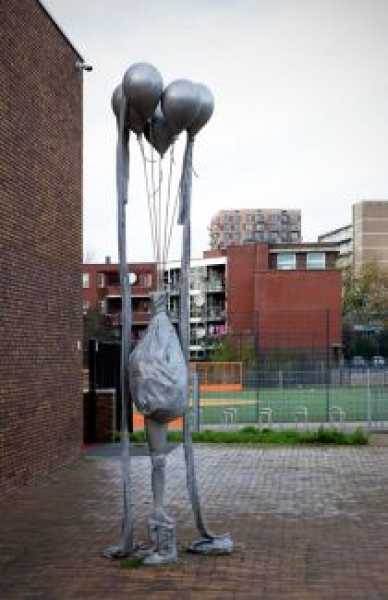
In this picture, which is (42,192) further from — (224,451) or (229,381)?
(229,381)

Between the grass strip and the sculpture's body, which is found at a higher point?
the sculpture's body

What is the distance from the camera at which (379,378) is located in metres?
41.1

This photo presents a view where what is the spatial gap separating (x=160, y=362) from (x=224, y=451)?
33.6ft

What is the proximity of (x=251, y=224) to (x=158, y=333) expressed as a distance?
167 meters

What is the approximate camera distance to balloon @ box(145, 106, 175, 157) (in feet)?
29.7

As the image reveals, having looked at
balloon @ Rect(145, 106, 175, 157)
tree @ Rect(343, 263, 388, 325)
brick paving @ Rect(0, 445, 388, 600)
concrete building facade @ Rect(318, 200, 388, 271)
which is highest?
concrete building facade @ Rect(318, 200, 388, 271)

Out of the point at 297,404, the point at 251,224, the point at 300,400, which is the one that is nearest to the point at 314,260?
the point at 300,400

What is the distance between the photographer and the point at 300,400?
116ft

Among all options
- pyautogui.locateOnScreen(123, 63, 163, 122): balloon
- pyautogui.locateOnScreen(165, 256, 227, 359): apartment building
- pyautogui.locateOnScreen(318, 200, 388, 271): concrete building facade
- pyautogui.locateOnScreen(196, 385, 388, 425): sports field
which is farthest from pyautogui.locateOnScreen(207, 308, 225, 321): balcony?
pyautogui.locateOnScreen(123, 63, 163, 122): balloon

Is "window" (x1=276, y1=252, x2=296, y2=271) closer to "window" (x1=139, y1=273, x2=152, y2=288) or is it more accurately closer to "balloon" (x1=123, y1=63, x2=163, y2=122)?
"window" (x1=139, y1=273, x2=152, y2=288)

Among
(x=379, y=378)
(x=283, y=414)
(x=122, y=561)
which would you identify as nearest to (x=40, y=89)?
(x=122, y=561)

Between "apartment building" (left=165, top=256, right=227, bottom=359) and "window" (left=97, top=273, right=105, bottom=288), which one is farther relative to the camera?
"apartment building" (left=165, top=256, right=227, bottom=359)

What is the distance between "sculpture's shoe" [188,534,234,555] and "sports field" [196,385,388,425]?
17180mm

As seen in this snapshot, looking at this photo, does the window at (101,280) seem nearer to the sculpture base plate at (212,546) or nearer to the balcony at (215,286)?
the balcony at (215,286)
